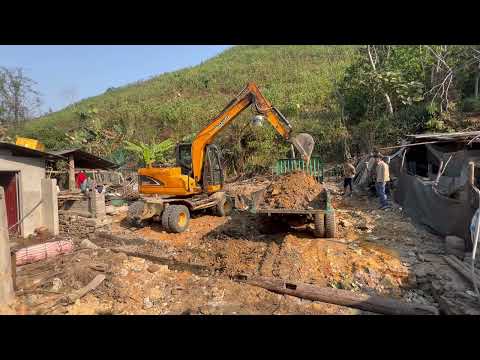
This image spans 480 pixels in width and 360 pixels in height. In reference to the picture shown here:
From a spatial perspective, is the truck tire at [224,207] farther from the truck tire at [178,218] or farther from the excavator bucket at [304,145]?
the excavator bucket at [304,145]

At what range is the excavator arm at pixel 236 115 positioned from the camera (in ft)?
28.3

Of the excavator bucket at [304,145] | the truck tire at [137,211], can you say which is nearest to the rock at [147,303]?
the truck tire at [137,211]

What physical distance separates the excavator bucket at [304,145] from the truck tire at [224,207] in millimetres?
Answer: 3056

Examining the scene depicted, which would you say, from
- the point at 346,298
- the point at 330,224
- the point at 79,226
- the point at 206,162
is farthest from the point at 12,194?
the point at 346,298

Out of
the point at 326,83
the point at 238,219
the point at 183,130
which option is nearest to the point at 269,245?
the point at 238,219

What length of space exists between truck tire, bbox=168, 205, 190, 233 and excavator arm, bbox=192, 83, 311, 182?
1217 millimetres

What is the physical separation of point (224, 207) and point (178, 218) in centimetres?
208

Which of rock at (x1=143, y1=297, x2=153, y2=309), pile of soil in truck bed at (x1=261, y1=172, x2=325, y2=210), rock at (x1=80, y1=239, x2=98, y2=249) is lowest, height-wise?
rock at (x1=143, y1=297, x2=153, y2=309)

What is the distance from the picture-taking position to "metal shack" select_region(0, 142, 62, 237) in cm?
855

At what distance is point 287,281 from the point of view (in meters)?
5.23

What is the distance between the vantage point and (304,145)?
28.9 ft

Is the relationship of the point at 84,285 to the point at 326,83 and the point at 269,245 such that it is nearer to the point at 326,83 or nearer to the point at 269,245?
the point at 269,245

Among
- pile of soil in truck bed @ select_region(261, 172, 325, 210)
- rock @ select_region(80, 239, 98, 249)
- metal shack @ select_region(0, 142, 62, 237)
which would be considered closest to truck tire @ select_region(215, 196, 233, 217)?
pile of soil in truck bed @ select_region(261, 172, 325, 210)

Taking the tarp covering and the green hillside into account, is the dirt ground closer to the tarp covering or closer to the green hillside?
the tarp covering
